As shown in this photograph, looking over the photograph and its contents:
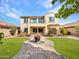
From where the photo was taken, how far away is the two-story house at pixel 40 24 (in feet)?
166

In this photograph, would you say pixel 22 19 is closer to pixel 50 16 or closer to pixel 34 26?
pixel 34 26

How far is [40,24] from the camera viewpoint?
51.2 meters

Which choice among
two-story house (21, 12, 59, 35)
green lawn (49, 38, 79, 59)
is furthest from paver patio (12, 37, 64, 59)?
two-story house (21, 12, 59, 35)

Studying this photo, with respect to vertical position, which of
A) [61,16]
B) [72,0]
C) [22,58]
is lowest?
[22,58]

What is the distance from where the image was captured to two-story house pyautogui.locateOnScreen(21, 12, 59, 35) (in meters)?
50.7

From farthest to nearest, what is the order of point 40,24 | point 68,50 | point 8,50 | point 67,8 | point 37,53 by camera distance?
point 40,24, point 68,50, point 8,50, point 37,53, point 67,8

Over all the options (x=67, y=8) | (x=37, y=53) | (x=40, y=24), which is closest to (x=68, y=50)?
(x=37, y=53)

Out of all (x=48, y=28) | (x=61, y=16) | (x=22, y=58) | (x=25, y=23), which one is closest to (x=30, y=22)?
(x=25, y=23)

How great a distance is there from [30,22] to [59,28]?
34.2ft

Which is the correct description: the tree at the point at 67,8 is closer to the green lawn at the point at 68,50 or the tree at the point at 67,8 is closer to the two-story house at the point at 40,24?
the green lawn at the point at 68,50

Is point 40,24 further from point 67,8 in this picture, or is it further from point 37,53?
point 67,8

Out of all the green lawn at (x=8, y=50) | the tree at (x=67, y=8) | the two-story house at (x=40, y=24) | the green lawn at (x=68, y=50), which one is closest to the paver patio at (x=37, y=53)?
the green lawn at (x=8, y=50)

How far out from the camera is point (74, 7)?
8289 millimetres

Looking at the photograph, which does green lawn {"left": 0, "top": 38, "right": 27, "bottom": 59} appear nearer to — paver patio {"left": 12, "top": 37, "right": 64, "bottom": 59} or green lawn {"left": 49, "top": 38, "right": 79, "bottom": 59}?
paver patio {"left": 12, "top": 37, "right": 64, "bottom": 59}
